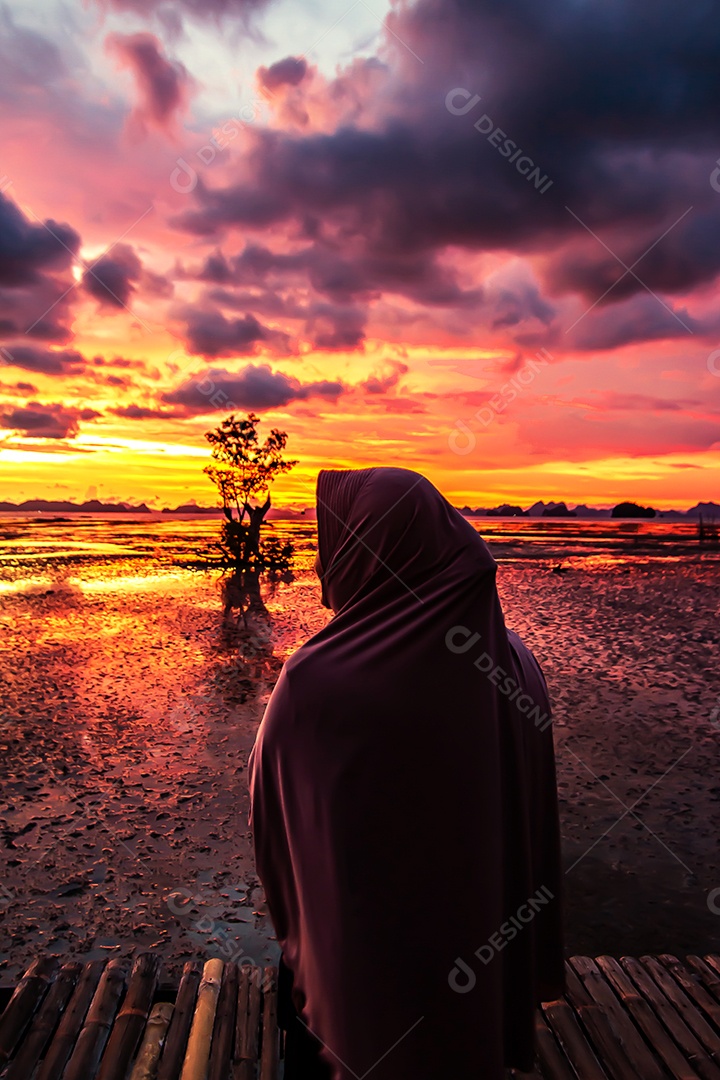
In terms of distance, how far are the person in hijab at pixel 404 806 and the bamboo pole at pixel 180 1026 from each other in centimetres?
90

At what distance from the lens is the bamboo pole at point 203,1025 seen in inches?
102

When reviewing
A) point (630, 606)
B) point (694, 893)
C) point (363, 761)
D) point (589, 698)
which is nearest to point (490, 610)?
point (363, 761)

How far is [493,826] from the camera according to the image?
1900 millimetres

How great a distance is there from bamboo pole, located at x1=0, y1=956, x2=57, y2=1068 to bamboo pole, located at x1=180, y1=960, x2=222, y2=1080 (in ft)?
2.33

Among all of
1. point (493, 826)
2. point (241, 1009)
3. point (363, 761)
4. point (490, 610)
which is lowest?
point (241, 1009)

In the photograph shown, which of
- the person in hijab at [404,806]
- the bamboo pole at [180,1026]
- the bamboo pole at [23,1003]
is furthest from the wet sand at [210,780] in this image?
the bamboo pole at [180,1026]

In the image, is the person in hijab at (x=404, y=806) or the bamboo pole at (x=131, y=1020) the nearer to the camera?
the person in hijab at (x=404, y=806)

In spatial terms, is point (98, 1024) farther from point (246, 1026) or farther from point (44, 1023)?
point (246, 1026)

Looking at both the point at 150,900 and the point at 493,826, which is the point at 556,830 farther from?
the point at 150,900

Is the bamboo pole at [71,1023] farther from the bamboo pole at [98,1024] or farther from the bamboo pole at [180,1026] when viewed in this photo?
the bamboo pole at [180,1026]

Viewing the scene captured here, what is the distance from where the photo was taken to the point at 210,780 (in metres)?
5.62

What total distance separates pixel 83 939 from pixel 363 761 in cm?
288

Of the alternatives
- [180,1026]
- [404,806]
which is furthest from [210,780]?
[404,806]

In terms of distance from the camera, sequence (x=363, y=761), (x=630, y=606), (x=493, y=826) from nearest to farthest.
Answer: (x=363, y=761) < (x=493, y=826) < (x=630, y=606)
